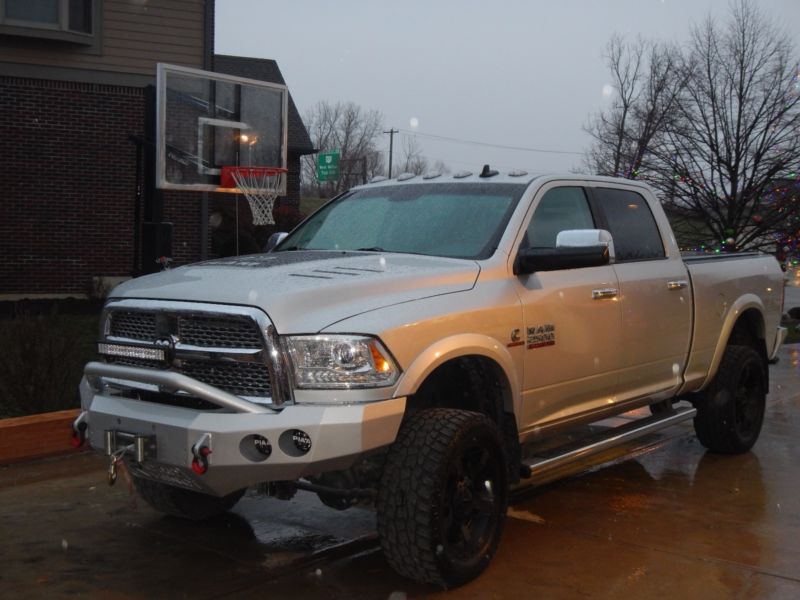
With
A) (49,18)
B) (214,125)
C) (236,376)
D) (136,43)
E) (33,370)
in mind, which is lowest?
(33,370)

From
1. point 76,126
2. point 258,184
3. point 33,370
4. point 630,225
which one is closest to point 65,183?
point 76,126

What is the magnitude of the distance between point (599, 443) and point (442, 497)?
1.68 m

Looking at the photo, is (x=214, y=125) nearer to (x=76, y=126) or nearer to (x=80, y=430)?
(x=76, y=126)

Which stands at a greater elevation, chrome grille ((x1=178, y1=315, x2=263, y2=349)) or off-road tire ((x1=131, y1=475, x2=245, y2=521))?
chrome grille ((x1=178, y1=315, x2=263, y2=349))

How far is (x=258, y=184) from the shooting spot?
45.9 ft

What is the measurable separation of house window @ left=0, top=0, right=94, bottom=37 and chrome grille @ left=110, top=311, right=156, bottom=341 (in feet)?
40.3

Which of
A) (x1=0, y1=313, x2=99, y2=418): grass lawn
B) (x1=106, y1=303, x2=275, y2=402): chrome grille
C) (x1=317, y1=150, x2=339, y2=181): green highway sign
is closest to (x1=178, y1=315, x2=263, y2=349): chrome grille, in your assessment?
(x1=106, y1=303, x2=275, y2=402): chrome grille

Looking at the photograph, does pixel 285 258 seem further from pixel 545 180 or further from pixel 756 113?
pixel 756 113

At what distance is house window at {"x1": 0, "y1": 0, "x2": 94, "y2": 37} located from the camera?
15070mm

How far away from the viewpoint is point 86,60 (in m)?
15.9

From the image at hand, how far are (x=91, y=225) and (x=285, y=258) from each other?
12.1 metres

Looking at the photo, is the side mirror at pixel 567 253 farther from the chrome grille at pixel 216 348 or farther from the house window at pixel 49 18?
the house window at pixel 49 18

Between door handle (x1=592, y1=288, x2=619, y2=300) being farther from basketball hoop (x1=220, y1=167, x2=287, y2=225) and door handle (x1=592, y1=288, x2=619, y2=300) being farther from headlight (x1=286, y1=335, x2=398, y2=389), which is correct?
basketball hoop (x1=220, y1=167, x2=287, y2=225)

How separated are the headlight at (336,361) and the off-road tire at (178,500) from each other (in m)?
1.46
